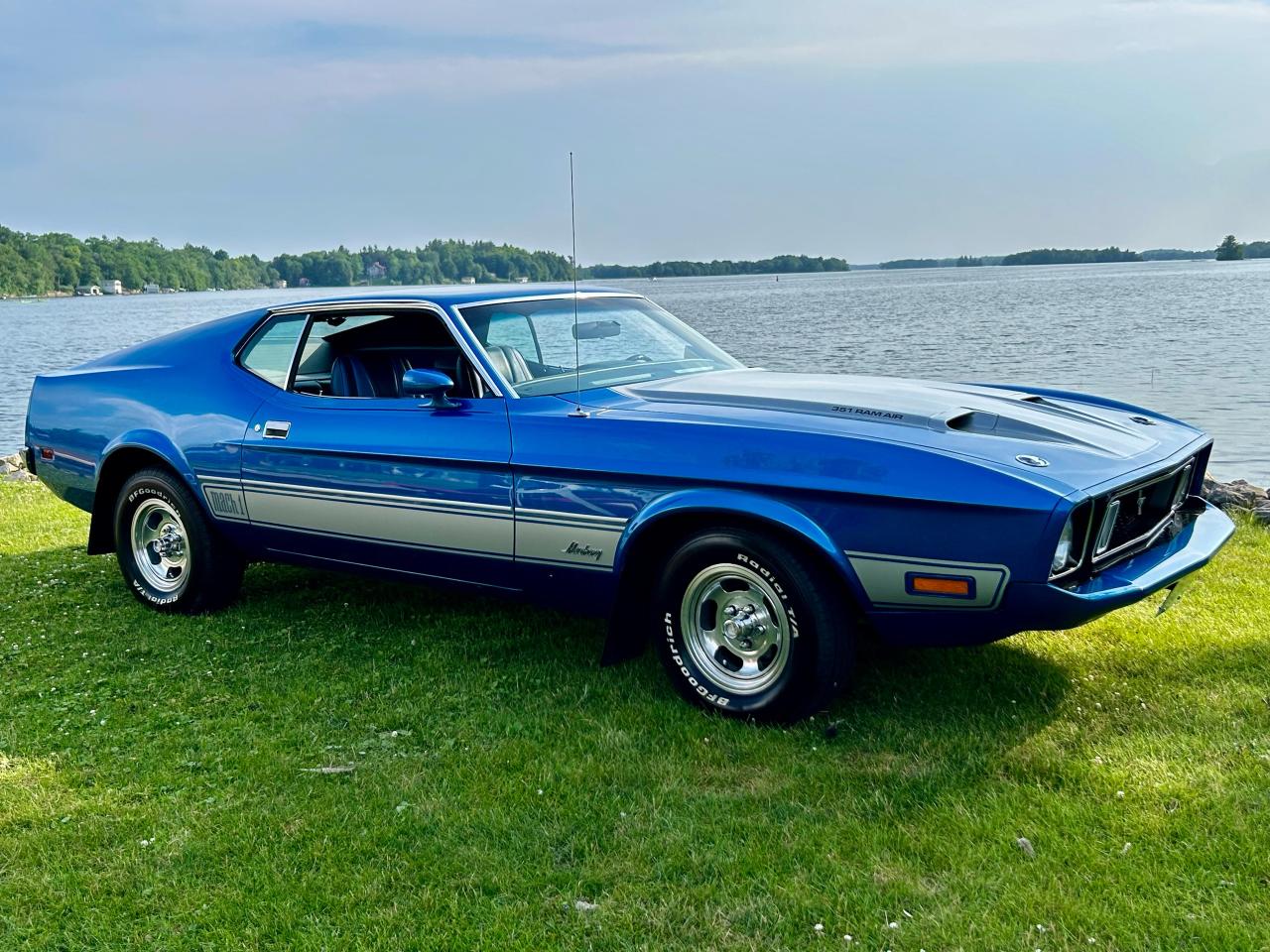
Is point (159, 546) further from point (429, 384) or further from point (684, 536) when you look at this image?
point (684, 536)

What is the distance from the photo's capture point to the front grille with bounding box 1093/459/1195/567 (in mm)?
3900

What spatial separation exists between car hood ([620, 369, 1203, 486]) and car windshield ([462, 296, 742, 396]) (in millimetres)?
202

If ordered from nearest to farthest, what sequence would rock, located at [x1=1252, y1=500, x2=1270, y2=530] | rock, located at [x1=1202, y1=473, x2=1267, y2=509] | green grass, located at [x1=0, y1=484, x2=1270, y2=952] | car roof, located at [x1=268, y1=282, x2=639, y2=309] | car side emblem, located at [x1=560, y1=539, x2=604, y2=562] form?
green grass, located at [x1=0, y1=484, x2=1270, y2=952], car side emblem, located at [x1=560, y1=539, x2=604, y2=562], car roof, located at [x1=268, y1=282, x2=639, y2=309], rock, located at [x1=1252, y1=500, x2=1270, y2=530], rock, located at [x1=1202, y1=473, x2=1267, y2=509]

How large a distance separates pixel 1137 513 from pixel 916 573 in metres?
1.03

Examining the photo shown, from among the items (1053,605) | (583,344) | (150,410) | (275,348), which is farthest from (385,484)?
(1053,605)

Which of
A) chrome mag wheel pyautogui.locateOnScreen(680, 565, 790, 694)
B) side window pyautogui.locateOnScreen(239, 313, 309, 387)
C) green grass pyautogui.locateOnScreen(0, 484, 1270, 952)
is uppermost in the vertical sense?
side window pyautogui.locateOnScreen(239, 313, 309, 387)

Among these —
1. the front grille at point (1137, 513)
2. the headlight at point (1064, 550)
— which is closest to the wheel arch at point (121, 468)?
the headlight at point (1064, 550)

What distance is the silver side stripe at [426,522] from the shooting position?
4.41m

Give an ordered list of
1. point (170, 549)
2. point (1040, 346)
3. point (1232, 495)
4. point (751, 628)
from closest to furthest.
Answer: point (751, 628), point (170, 549), point (1232, 495), point (1040, 346)

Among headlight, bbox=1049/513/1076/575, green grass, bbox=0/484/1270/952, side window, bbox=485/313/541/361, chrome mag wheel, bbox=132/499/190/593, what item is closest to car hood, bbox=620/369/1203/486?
headlight, bbox=1049/513/1076/575

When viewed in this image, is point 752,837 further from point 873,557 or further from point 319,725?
point 319,725

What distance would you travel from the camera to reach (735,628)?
4.23 metres

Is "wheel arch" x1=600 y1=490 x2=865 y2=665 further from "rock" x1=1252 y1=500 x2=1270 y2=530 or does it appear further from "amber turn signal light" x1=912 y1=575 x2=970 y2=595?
"rock" x1=1252 y1=500 x2=1270 y2=530

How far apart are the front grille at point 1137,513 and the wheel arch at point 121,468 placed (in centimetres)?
409
